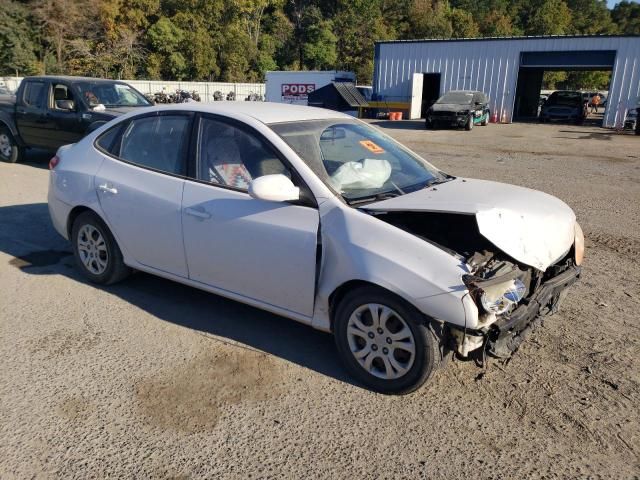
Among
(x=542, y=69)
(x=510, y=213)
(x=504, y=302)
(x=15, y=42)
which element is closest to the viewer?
(x=504, y=302)

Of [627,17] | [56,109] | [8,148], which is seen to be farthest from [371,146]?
[627,17]

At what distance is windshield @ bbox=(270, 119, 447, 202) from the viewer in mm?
3646

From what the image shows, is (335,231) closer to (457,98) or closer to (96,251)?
(96,251)

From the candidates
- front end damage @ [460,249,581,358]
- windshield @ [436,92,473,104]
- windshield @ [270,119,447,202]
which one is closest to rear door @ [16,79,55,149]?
windshield @ [270,119,447,202]

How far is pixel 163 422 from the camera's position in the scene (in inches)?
120

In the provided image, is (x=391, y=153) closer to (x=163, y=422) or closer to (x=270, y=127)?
(x=270, y=127)

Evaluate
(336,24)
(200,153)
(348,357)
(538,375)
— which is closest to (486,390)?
(538,375)

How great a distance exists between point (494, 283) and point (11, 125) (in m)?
11.5

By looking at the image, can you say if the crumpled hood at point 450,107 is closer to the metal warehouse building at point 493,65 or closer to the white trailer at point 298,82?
the metal warehouse building at point 493,65

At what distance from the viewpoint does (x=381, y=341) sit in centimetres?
325

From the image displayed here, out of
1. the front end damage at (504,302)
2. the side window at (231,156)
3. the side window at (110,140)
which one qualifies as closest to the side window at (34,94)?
the side window at (110,140)

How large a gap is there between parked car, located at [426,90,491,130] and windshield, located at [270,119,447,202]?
21.5m

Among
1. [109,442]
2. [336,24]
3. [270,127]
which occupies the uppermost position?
[336,24]

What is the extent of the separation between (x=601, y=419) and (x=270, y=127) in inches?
109
